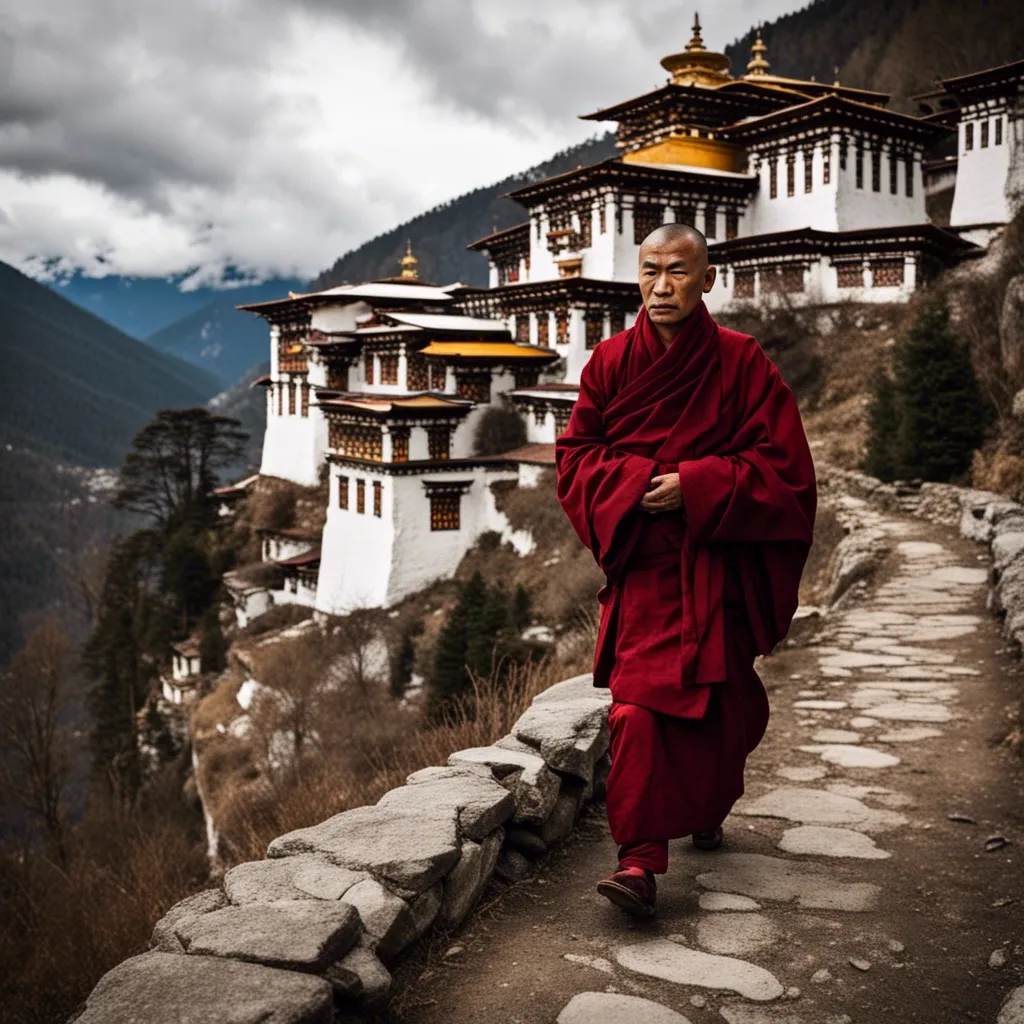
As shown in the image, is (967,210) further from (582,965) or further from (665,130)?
(582,965)

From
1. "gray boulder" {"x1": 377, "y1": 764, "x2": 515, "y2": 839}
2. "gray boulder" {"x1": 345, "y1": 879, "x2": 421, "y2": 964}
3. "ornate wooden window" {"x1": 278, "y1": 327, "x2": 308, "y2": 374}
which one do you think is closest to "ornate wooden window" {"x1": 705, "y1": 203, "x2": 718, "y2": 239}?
"ornate wooden window" {"x1": 278, "y1": 327, "x2": 308, "y2": 374}

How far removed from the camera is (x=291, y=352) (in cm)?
4197

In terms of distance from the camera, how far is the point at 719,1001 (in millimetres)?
2949

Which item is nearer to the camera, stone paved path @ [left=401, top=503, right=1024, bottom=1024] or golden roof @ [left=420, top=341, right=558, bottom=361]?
stone paved path @ [left=401, top=503, right=1024, bottom=1024]

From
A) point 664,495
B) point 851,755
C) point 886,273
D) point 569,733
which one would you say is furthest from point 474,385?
point 664,495

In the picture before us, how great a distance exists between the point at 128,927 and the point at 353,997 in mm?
8432

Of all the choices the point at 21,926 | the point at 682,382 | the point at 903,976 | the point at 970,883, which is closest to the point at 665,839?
the point at 903,976

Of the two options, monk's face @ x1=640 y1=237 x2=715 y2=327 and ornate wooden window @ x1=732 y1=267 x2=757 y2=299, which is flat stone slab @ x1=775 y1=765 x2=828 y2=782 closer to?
monk's face @ x1=640 y1=237 x2=715 y2=327

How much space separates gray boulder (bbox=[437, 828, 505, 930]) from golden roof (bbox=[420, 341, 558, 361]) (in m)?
28.2

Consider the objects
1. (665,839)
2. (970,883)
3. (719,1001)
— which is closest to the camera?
(719,1001)

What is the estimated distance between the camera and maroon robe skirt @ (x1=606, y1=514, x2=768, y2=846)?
3.56 m

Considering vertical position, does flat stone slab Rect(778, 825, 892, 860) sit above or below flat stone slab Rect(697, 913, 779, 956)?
above

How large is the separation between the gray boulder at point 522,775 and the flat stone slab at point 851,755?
6.09 feet

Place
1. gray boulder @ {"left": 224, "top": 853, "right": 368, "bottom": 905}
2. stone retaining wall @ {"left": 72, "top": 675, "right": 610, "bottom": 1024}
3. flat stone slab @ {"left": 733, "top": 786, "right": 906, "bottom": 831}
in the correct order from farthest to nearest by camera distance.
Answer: flat stone slab @ {"left": 733, "top": 786, "right": 906, "bottom": 831}, gray boulder @ {"left": 224, "top": 853, "right": 368, "bottom": 905}, stone retaining wall @ {"left": 72, "top": 675, "right": 610, "bottom": 1024}
